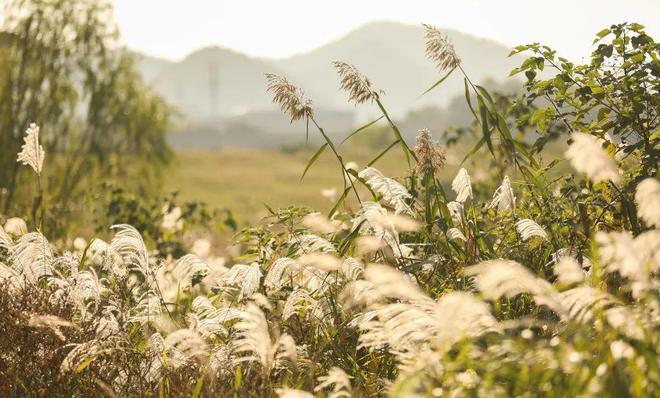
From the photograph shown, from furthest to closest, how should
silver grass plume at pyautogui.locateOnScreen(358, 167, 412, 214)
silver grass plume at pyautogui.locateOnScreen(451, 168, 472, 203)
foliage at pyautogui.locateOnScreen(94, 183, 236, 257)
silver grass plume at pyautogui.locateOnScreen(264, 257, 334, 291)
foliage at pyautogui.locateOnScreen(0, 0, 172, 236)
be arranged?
foliage at pyautogui.locateOnScreen(0, 0, 172, 236) < foliage at pyautogui.locateOnScreen(94, 183, 236, 257) < silver grass plume at pyautogui.locateOnScreen(451, 168, 472, 203) < silver grass plume at pyautogui.locateOnScreen(358, 167, 412, 214) < silver grass plume at pyautogui.locateOnScreen(264, 257, 334, 291)

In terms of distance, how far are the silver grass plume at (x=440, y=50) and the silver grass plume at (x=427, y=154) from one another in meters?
0.41

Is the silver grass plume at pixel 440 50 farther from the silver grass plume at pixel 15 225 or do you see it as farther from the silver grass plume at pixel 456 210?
the silver grass plume at pixel 15 225

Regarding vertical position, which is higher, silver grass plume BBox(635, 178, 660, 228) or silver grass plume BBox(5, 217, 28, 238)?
silver grass plume BBox(635, 178, 660, 228)

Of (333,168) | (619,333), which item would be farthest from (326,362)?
(333,168)

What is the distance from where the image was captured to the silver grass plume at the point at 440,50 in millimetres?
4501

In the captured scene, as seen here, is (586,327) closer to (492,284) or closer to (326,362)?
(492,284)

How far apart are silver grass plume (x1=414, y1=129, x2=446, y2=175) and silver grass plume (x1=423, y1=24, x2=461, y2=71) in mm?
415

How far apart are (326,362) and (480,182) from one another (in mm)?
5971

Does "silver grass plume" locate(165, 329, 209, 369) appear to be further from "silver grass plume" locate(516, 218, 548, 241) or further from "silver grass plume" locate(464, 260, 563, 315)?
"silver grass plume" locate(516, 218, 548, 241)

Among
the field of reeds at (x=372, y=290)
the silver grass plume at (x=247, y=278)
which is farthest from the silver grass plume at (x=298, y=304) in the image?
the silver grass plume at (x=247, y=278)

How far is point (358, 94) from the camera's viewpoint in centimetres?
449

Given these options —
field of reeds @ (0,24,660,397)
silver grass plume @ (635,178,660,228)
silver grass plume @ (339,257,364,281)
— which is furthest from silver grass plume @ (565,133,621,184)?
silver grass plume @ (339,257,364,281)

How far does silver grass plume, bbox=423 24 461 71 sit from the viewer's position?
14.8ft

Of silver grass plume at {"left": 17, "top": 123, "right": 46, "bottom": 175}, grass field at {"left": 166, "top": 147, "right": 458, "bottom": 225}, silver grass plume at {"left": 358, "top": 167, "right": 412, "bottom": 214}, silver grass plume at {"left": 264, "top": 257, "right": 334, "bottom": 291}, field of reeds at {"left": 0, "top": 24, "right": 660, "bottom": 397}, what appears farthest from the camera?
grass field at {"left": 166, "top": 147, "right": 458, "bottom": 225}
